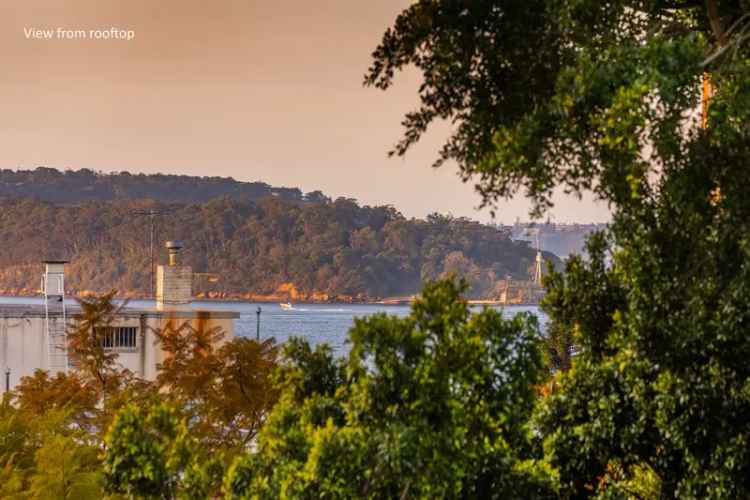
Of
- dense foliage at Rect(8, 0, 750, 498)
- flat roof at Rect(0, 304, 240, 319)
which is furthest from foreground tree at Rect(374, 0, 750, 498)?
flat roof at Rect(0, 304, 240, 319)

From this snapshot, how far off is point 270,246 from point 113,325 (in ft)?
228

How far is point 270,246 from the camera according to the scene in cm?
10138

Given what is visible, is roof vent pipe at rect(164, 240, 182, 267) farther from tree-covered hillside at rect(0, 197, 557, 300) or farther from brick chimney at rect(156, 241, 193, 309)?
tree-covered hillside at rect(0, 197, 557, 300)

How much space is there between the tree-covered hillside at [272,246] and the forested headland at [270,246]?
0.29ft

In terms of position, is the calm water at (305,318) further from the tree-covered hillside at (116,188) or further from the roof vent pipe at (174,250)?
the roof vent pipe at (174,250)

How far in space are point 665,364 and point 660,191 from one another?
0.96 meters

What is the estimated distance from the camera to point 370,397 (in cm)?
525

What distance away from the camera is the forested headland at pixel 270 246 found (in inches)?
3930

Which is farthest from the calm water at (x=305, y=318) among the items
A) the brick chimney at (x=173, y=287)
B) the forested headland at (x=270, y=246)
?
the brick chimney at (x=173, y=287)

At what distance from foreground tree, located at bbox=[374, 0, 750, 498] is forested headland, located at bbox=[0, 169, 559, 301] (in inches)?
3561

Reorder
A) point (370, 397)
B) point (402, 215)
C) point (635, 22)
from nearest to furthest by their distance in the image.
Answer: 1. point (370, 397)
2. point (635, 22)
3. point (402, 215)

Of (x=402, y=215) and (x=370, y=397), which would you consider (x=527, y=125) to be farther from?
(x=402, y=215)

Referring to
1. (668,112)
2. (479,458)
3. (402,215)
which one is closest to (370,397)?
(479,458)

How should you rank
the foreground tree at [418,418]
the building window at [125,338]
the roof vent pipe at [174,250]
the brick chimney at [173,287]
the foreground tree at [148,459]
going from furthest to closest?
the roof vent pipe at [174,250] → the brick chimney at [173,287] → the building window at [125,338] → the foreground tree at [148,459] → the foreground tree at [418,418]
